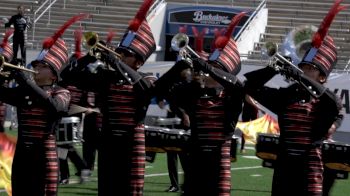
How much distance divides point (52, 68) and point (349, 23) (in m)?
19.3

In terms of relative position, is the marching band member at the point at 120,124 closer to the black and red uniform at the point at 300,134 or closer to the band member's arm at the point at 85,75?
the band member's arm at the point at 85,75

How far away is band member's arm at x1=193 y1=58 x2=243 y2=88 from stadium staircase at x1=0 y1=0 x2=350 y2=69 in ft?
57.1

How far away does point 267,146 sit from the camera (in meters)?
9.50

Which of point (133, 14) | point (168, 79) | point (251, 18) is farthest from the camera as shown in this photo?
point (133, 14)

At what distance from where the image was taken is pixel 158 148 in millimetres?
10664

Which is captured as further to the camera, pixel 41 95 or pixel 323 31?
pixel 323 31

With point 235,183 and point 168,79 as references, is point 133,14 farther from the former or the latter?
point 168,79

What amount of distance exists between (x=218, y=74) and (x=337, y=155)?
206 cm

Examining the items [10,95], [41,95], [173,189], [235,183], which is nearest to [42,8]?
[235,183]

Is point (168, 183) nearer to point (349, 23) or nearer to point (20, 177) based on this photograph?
point (20, 177)

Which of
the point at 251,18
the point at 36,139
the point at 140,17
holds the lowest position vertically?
the point at 36,139

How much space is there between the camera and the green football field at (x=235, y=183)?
12.4 m

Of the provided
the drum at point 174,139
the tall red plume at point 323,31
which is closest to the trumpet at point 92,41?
the tall red plume at point 323,31

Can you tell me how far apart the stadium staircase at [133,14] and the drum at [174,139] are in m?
15.1
